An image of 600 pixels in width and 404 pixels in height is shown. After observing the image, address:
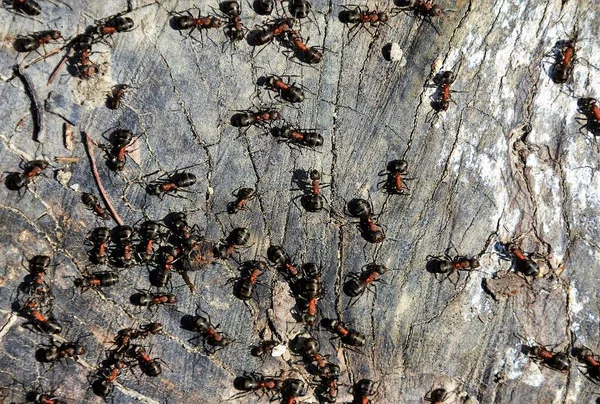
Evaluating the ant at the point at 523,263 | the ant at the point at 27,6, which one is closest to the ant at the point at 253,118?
the ant at the point at 27,6

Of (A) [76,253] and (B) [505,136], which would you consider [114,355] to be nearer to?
(A) [76,253]

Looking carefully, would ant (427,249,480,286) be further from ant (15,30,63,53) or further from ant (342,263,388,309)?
ant (15,30,63,53)

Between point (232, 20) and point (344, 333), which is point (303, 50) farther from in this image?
point (344, 333)

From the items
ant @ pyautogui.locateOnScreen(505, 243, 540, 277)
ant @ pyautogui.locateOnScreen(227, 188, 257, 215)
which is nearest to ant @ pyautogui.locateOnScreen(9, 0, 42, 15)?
ant @ pyautogui.locateOnScreen(227, 188, 257, 215)

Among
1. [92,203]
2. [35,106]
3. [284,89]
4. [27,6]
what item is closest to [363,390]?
[284,89]

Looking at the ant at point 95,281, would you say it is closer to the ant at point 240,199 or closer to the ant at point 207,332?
the ant at point 207,332
